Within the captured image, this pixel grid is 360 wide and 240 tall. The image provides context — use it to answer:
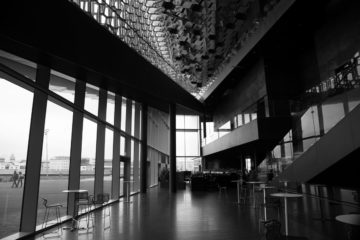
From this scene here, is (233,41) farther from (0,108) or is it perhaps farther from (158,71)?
(0,108)

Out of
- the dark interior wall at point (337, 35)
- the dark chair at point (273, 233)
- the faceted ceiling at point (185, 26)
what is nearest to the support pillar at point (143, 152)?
the faceted ceiling at point (185, 26)

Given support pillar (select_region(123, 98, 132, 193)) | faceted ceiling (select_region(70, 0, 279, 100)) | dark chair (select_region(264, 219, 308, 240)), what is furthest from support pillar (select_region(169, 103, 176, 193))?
dark chair (select_region(264, 219, 308, 240))

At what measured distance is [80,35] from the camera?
18.3 ft

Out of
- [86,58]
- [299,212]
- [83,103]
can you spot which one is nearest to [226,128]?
[299,212]

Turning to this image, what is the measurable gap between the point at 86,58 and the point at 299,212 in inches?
271

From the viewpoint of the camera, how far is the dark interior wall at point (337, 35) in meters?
9.13

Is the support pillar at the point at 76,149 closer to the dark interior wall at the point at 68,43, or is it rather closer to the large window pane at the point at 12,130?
the dark interior wall at the point at 68,43

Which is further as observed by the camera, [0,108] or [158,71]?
[158,71]

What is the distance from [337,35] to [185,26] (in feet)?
22.5

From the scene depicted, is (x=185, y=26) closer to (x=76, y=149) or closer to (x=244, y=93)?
(x=244, y=93)

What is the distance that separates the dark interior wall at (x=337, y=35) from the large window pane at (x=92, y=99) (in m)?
8.67

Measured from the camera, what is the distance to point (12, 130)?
5391 mm

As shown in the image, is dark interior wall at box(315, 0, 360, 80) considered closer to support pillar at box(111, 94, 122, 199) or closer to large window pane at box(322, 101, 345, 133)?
large window pane at box(322, 101, 345, 133)

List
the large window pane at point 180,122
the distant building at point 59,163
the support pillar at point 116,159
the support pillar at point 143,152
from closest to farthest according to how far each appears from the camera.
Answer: the distant building at point 59,163, the support pillar at point 116,159, the support pillar at point 143,152, the large window pane at point 180,122
